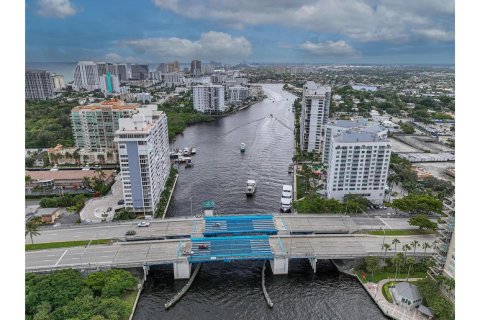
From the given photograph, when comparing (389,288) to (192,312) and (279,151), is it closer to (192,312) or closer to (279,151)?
(192,312)

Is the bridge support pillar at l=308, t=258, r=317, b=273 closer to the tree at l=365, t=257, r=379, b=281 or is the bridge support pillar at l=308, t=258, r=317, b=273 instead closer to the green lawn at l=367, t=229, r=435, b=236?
the tree at l=365, t=257, r=379, b=281

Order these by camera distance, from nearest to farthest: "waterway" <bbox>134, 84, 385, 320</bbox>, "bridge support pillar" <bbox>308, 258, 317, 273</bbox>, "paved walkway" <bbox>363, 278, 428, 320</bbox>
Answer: "paved walkway" <bbox>363, 278, 428, 320</bbox>, "waterway" <bbox>134, 84, 385, 320</bbox>, "bridge support pillar" <bbox>308, 258, 317, 273</bbox>

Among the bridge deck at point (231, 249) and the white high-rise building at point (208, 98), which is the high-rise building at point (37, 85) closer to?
the white high-rise building at point (208, 98)

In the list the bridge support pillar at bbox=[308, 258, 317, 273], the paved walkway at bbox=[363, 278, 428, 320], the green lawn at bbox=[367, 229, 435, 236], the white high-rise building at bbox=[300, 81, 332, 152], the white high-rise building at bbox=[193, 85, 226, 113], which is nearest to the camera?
the paved walkway at bbox=[363, 278, 428, 320]

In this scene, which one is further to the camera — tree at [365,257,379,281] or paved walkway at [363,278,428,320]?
tree at [365,257,379,281]

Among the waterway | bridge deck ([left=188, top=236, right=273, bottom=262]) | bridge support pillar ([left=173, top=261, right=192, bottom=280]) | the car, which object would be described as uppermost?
the car

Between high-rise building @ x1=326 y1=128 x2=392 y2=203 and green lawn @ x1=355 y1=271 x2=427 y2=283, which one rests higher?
high-rise building @ x1=326 y1=128 x2=392 y2=203

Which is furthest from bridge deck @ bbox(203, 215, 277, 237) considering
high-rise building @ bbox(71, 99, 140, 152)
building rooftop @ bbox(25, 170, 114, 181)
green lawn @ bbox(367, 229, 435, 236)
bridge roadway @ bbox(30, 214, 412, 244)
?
high-rise building @ bbox(71, 99, 140, 152)
